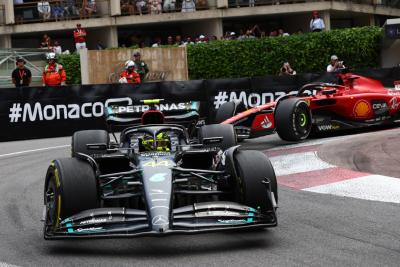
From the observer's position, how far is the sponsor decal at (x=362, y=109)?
15.6 metres

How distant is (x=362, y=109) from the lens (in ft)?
51.4

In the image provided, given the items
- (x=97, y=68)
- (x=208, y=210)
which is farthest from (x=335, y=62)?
(x=208, y=210)

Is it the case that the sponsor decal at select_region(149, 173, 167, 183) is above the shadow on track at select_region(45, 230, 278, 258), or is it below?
above

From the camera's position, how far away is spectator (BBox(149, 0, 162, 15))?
115 ft

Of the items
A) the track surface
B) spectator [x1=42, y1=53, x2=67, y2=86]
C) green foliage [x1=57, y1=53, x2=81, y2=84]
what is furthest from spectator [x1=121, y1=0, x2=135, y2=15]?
the track surface

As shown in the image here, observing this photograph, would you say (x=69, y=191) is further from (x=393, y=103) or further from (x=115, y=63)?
(x=115, y=63)

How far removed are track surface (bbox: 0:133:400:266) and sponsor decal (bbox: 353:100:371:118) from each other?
23.5 ft

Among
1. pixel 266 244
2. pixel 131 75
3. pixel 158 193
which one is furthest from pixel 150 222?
pixel 131 75

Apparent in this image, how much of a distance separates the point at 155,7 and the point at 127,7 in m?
1.60

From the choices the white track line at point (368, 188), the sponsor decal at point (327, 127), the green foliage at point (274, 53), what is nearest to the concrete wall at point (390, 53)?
the green foliage at point (274, 53)

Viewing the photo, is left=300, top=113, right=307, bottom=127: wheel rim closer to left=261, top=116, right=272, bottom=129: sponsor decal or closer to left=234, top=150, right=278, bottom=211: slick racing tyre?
left=261, top=116, right=272, bottom=129: sponsor decal

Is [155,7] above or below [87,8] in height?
below

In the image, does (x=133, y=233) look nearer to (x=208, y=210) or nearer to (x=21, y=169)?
(x=208, y=210)

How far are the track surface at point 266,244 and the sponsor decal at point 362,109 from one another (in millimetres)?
7176
